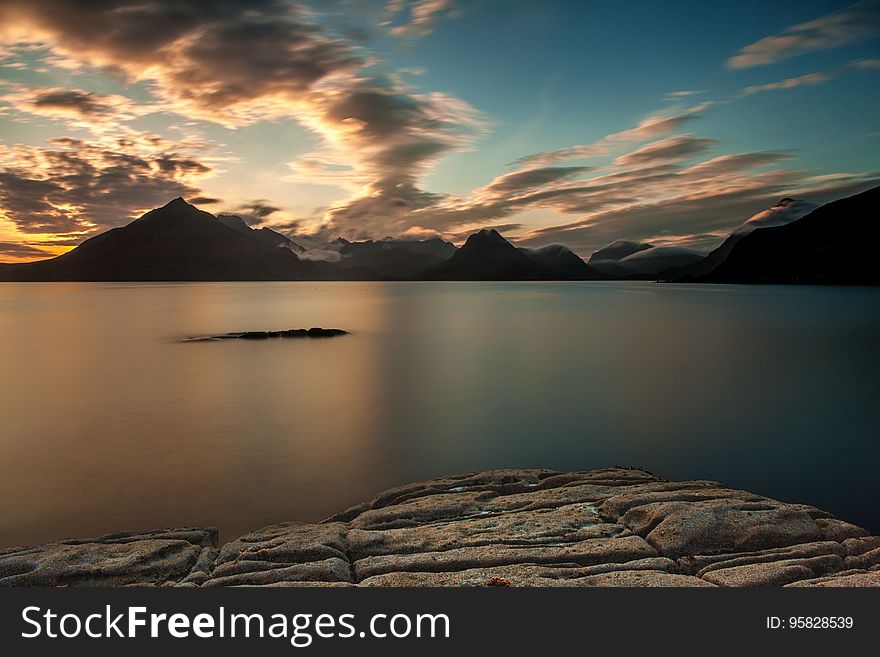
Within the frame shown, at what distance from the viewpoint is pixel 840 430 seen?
19531 mm

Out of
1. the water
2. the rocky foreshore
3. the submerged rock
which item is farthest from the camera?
the submerged rock

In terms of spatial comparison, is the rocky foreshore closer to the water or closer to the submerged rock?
the water

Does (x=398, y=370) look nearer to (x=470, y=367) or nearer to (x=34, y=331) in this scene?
(x=470, y=367)

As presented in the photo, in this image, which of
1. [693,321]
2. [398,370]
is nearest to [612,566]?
[398,370]

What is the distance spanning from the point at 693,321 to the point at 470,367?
1730 inches

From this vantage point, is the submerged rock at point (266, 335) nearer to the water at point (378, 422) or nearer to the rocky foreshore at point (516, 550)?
the water at point (378, 422)

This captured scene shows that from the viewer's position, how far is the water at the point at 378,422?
13891 mm

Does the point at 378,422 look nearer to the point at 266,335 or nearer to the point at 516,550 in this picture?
the point at 516,550

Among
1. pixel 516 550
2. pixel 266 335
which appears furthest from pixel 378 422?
pixel 266 335

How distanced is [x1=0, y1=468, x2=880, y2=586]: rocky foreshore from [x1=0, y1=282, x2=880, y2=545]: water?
3.11m

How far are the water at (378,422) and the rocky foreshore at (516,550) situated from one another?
123 inches

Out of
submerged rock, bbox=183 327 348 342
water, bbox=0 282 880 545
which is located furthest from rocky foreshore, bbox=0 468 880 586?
submerged rock, bbox=183 327 348 342

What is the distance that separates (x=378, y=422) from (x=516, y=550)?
1438 cm

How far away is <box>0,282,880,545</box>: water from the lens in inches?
547
